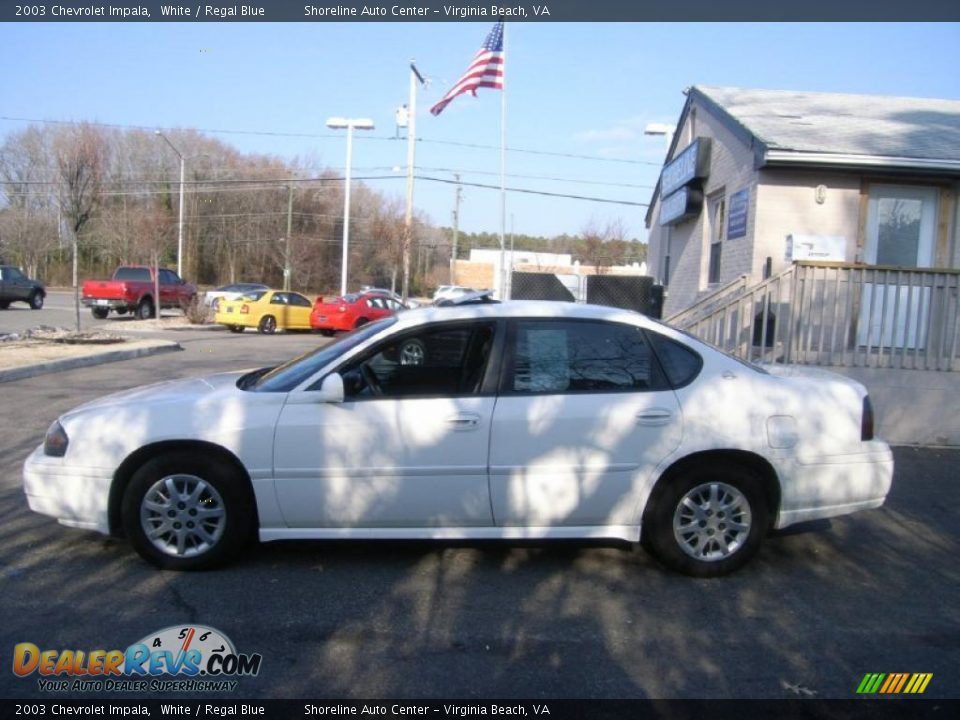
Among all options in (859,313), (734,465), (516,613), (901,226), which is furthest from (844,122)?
(516,613)

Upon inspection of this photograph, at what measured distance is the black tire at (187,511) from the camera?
4461 mm

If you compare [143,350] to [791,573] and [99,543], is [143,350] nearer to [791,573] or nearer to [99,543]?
[99,543]

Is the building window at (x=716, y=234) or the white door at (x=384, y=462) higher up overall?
the building window at (x=716, y=234)

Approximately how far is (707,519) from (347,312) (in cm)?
1994

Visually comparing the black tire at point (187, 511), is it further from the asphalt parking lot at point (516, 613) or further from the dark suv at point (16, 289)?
the dark suv at point (16, 289)

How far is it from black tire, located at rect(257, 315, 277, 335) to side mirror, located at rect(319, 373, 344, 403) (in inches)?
804

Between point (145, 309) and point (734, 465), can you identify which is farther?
point (145, 309)

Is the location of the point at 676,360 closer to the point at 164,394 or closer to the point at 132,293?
the point at 164,394

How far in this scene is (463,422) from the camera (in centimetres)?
450

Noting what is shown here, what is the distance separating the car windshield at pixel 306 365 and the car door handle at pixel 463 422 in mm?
767

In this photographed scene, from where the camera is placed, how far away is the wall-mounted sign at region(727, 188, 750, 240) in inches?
442

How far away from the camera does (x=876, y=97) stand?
49.4ft

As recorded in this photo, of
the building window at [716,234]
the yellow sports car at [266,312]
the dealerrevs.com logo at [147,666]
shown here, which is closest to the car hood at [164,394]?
the dealerrevs.com logo at [147,666]
